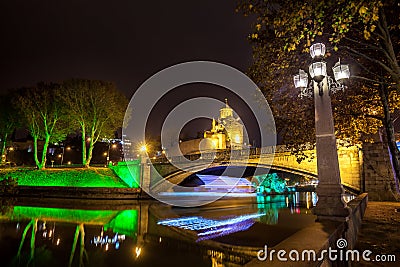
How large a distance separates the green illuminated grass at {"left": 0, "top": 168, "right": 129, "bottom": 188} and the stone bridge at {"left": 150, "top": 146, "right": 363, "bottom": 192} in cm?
632

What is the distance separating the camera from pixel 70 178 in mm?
37062

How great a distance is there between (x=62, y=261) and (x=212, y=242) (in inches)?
230

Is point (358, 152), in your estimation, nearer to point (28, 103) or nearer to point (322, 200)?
point (322, 200)

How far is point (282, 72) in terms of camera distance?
947cm

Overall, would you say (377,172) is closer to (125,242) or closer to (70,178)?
(125,242)

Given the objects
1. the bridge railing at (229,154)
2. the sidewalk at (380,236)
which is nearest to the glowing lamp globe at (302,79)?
the sidewalk at (380,236)

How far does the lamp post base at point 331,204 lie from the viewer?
6.49 m

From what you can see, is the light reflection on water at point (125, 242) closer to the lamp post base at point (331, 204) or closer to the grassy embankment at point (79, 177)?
the lamp post base at point (331, 204)

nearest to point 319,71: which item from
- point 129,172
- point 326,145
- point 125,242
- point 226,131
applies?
point 326,145

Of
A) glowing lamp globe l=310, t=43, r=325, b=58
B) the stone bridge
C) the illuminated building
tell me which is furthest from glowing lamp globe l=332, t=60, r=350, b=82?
the illuminated building

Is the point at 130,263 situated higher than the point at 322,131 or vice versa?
the point at 322,131

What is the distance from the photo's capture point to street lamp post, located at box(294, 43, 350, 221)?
667 cm

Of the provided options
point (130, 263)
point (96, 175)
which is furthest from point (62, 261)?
point (96, 175)

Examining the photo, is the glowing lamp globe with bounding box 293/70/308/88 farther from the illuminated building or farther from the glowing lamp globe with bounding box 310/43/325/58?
the illuminated building
